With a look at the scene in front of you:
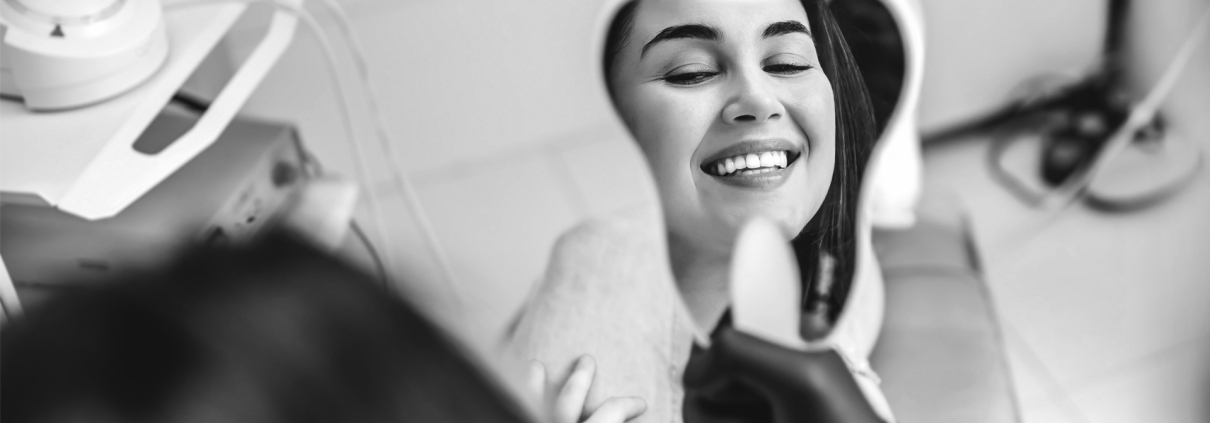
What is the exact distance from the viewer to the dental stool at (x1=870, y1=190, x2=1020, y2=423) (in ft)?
2.00

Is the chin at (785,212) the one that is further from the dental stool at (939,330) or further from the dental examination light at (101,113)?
the dental examination light at (101,113)

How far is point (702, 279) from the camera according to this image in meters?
0.59

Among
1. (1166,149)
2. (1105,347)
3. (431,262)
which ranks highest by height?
(1166,149)

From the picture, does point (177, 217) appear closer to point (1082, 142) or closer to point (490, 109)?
point (490, 109)

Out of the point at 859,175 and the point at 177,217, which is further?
the point at 177,217

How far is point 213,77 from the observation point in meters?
0.94

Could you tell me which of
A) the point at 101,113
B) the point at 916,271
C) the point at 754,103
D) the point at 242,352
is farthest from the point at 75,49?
the point at 916,271

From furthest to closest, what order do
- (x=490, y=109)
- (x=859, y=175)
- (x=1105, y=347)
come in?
1. (x=490, y=109)
2. (x=1105, y=347)
3. (x=859, y=175)

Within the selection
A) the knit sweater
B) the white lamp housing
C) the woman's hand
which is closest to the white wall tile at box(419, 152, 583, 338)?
the knit sweater

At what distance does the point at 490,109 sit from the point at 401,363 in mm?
700

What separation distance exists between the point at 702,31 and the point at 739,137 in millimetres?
65

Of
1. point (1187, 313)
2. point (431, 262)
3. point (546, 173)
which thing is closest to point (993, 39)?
point (1187, 313)

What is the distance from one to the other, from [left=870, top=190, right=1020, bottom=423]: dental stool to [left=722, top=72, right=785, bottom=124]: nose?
0.68ft

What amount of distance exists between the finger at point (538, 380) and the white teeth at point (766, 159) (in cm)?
26
